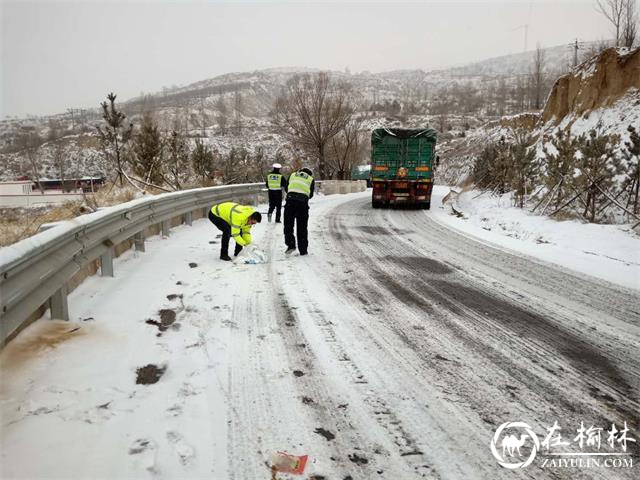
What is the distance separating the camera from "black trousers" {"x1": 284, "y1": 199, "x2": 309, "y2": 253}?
292 inches

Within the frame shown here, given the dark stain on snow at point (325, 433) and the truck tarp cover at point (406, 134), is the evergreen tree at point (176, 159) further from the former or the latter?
the dark stain on snow at point (325, 433)

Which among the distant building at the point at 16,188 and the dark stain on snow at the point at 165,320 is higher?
the distant building at the point at 16,188

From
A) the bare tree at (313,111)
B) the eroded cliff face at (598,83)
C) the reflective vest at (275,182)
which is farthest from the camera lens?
the bare tree at (313,111)

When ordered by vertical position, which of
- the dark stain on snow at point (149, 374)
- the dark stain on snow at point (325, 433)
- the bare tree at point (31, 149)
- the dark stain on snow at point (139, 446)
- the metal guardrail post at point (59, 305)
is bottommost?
the dark stain on snow at point (325, 433)

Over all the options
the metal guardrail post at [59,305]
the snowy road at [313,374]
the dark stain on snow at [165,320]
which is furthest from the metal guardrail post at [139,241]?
the metal guardrail post at [59,305]

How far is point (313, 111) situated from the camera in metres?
29.6

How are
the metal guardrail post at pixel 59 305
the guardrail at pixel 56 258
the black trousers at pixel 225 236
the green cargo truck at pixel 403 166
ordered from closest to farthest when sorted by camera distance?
1. the guardrail at pixel 56 258
2. the metal guardrail post at pixel 59 305
3. the black trousers at pixel 225 236
4. the green cargo truck at pixel 403 166

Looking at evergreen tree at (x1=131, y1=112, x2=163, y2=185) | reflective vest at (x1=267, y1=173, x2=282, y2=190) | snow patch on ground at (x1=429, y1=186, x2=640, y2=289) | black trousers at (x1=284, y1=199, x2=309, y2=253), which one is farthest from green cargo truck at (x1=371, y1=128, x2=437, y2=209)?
evergreen tree at (x1=131, y1=112, x2=163, y2=185)

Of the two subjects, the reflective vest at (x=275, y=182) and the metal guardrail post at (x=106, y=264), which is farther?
the reflective vest at (x=275, y=182)

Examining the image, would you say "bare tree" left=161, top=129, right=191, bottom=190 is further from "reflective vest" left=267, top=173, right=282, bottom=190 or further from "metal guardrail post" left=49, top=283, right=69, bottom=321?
"metal guardrail post" left=49, top=283, right=69, bottom=321

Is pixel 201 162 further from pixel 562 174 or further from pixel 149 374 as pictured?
pixel 149 374

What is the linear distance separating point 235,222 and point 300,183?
Result: 1675 millimetres

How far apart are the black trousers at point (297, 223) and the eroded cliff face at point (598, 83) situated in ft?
84.1

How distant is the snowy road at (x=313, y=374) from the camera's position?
7.40 feet
